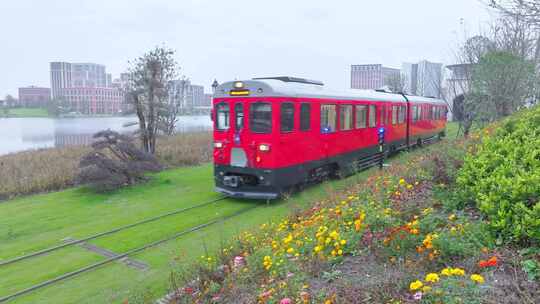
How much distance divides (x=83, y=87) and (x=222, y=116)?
2093 inches

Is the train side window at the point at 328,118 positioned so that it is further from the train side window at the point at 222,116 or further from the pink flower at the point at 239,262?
the pink flower at the point at 239,262

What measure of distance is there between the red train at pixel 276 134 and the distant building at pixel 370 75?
35441 mm

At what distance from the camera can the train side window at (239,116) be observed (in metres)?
9.66

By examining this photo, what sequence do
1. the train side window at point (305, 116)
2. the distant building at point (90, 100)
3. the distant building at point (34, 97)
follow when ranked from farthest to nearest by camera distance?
the distant building at point (34, 97) < the distant building at point (90, 100) < the train side window at point (305, 116)

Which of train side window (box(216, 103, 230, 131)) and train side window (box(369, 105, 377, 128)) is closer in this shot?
train side window (box(216, 103, 230, 131))

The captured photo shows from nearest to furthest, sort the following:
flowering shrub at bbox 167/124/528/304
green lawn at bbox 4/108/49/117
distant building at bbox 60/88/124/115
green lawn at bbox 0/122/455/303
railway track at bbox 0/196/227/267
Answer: flowering shrub at bbox 167/124/528/304, green lawn at bbox 0/122/455/303, railway track at bbox 0/196/227/267, green lawn at bbox 4/108/49/117, distant building at bbox 60/88/124/115

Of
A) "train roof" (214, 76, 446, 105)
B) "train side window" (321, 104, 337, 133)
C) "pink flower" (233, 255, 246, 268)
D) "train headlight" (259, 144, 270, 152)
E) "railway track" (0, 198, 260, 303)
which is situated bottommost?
"railway track" (0, 198, 260, 303)

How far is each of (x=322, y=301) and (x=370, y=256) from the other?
0.93 metres

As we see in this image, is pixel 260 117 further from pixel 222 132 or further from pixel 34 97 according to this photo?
pixel 34 97

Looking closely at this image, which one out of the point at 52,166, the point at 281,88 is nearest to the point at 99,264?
the point at 281,88

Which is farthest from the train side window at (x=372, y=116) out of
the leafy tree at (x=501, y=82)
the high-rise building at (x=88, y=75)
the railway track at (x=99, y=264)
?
the high-rise building at (x=88, y=75)

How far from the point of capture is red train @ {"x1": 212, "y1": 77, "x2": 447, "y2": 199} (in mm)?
9281

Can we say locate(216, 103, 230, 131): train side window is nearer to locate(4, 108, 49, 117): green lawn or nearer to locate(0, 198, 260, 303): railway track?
locate(0, 198, 260, 303): railway track

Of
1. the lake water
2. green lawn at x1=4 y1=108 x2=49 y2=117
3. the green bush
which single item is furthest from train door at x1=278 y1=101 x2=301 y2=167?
green lawn at x1=4 y1=108 x2=49 y2=117
